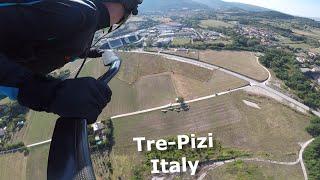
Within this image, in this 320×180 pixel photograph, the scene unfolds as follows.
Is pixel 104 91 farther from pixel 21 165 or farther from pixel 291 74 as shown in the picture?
pixel 291 74

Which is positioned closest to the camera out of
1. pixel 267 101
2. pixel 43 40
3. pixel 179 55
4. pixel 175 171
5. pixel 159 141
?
pixel 43 40

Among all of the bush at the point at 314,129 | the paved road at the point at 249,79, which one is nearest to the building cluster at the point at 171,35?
the paved road at the point at 249,79

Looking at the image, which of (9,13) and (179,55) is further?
(179,55)

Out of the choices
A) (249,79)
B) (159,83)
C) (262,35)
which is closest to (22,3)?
(159,83)

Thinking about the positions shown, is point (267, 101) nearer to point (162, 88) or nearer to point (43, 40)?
point (162, 88)

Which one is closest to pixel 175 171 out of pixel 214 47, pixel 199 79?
pixel 199 79

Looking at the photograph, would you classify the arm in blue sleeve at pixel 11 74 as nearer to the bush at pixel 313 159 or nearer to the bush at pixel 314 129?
the bush at pixel 313 159
